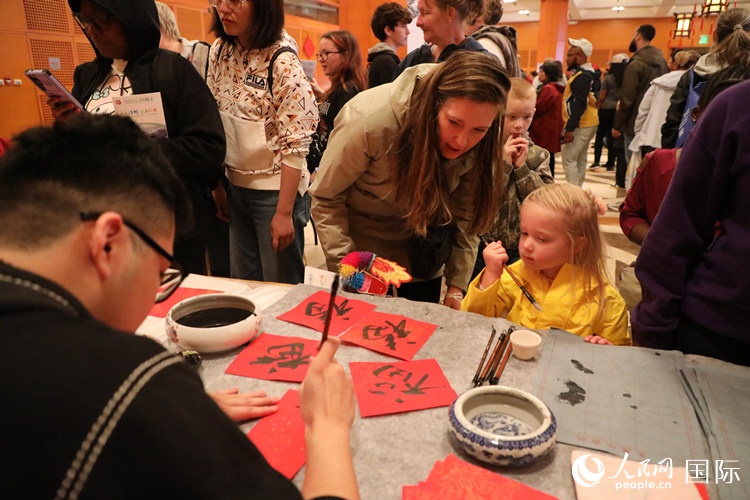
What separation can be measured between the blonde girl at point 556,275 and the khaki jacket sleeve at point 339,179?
478mm

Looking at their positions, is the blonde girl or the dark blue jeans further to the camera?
the dark blue jeans

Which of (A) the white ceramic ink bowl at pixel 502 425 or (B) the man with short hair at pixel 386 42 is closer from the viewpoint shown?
(A) the white ceramic ink bowl at pixel 502 425

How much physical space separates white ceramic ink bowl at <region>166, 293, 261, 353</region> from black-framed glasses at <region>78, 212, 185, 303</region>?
29 cm

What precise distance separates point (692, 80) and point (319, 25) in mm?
6910

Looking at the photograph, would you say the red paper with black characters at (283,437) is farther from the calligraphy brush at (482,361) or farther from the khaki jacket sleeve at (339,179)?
the khaki jacket sleeve at (339,179)

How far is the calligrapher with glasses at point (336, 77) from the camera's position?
9.93ft

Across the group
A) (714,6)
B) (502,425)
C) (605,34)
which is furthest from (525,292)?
(605,34)

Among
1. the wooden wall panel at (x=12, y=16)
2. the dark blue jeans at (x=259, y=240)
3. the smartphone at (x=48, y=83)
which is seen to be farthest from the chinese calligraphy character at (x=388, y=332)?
the wooden wall panel at (x=12, y=16)

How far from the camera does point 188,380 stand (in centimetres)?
55

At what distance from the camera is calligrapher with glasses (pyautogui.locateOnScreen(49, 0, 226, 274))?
5.08 feet

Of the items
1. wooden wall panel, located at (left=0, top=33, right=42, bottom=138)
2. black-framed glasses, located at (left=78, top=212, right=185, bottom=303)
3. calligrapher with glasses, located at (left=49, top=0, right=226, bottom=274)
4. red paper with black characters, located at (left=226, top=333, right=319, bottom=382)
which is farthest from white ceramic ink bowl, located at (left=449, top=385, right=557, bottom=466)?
wooden wall panel, located at (left=0, top=33, right=42, bottom=138)

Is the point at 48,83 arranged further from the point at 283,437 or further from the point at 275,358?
the point at 283,437

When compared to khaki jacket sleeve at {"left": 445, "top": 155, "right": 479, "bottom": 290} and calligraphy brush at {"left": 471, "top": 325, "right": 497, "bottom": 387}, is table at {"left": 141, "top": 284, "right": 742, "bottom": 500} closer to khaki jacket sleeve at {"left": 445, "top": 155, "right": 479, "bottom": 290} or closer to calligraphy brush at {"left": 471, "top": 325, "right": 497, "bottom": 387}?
calligraphy brush at {"left": 471, "top": 325, "right": 497, "bottom": 387}

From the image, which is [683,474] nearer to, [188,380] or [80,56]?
[188,380]
